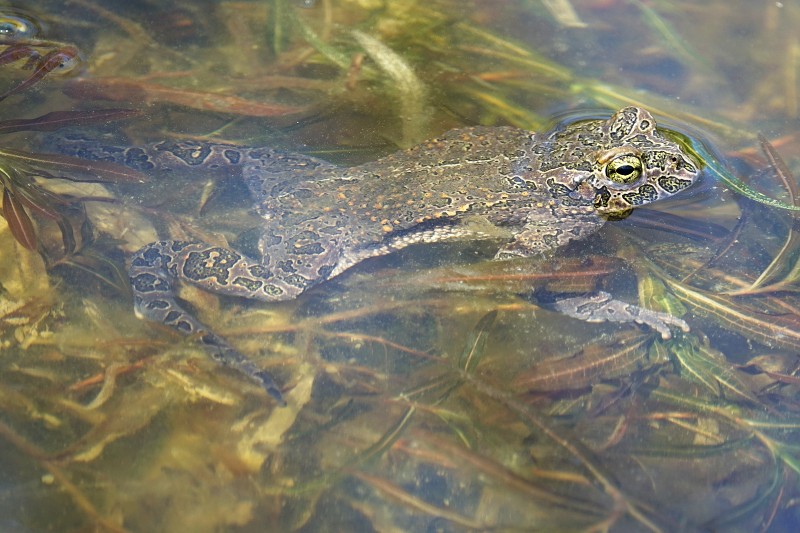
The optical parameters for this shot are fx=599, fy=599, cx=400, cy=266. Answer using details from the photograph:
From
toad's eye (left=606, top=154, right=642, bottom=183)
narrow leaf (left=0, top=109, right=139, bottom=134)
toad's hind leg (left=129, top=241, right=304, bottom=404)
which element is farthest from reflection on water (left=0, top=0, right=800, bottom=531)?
toad's eye (left=606, top=154, right=642, bottom=183)

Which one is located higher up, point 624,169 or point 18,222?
point 624,169

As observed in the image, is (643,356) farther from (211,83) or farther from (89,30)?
(89,30)

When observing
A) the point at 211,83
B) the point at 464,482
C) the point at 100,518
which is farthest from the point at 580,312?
the point at 211,83

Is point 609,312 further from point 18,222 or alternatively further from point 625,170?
point 18,222

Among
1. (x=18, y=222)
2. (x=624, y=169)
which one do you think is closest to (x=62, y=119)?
(x=18, y=222)

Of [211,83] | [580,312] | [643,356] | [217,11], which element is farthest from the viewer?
[217,11]

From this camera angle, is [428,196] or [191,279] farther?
[428,196]
